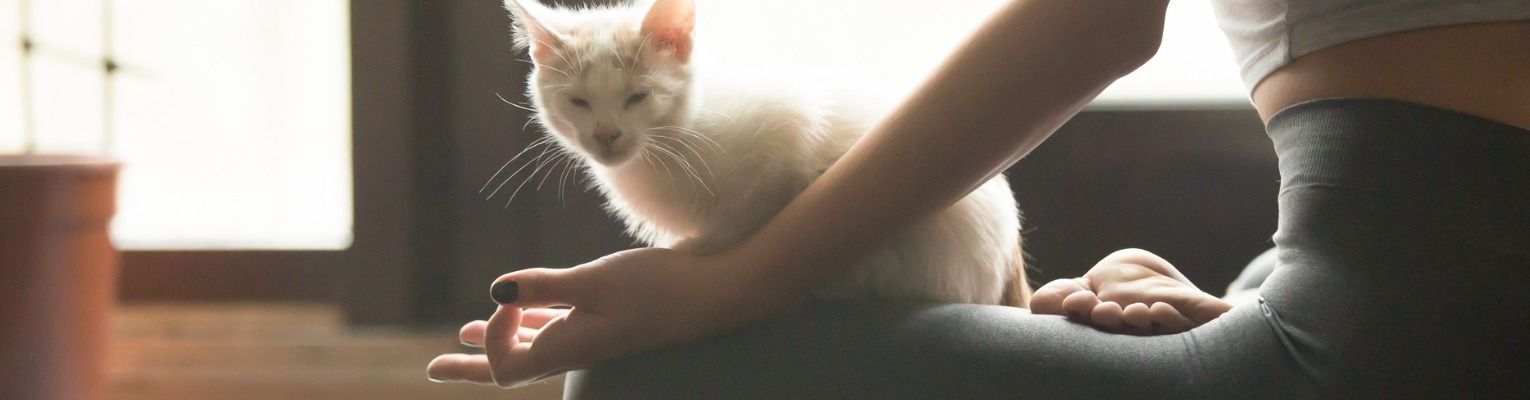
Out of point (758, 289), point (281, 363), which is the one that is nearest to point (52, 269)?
point (281, 363)

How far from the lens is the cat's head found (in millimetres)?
683

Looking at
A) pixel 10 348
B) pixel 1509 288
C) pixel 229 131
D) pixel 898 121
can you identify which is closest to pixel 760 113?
pixel 898 121

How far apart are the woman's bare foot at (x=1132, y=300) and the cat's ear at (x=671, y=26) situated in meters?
0.29

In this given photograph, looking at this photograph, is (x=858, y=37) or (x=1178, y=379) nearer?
(x=1178, y=379)

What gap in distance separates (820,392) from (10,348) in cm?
112

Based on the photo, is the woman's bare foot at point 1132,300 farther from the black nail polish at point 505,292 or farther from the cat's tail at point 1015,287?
the black nail polish at point 505,292

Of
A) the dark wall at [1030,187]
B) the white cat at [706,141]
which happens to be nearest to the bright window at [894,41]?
the dark wall at [1030,187]

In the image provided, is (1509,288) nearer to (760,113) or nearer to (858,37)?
(760,113)

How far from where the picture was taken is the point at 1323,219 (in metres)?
0.49

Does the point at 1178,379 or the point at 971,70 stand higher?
the point at 971,70

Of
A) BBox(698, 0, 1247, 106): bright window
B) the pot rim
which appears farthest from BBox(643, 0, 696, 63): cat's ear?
the pot rim

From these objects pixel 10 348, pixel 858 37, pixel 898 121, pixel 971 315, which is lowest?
pixel 10 348

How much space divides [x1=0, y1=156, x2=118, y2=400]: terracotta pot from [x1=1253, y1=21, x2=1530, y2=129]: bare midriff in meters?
1.28

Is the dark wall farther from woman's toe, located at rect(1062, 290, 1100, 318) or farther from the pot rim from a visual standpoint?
woman's toe, located at rect(1062, 290, 1100, 318)
